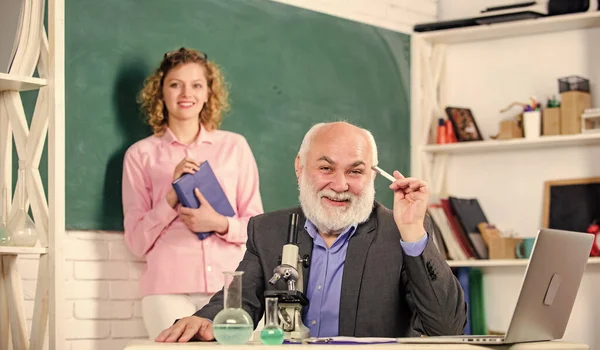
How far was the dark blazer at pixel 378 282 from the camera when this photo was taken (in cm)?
318

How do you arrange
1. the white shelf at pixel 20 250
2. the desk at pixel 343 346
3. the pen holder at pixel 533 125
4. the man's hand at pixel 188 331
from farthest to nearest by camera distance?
1. the pen holder at pixel 533 125
2. the white shelf at pixel 20 250
3. the man's hand at pixel 188 331
4. the desk at pixel 343 346

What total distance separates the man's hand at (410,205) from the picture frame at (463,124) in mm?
3094

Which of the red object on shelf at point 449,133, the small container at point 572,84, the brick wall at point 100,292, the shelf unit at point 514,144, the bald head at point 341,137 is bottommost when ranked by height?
the brick wall at point 100,292

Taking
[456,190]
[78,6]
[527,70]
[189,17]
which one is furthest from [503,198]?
[78,6]

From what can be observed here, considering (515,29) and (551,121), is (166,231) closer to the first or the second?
(551,121)

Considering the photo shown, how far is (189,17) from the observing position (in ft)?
17.2

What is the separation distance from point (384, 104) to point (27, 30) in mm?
2654

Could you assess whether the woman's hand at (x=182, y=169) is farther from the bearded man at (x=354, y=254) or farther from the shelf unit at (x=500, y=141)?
the shelf unit at (x=500, y=141)

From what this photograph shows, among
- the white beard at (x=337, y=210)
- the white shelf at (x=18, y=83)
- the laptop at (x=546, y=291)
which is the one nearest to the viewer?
the laptop at (x=546, y=291)

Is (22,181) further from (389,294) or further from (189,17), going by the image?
(389,294)

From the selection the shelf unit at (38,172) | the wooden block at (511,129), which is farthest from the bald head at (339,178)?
the wooden block at (511,129)

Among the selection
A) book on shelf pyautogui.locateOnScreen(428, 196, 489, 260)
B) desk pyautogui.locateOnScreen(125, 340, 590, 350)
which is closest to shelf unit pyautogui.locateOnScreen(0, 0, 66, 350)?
desk pyautogui.locateOnScreen(125, 340, 590, 350)

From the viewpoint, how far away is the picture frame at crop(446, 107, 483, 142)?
20.3 ft

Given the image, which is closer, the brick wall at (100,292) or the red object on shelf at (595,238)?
the brick wall at (100,292)
